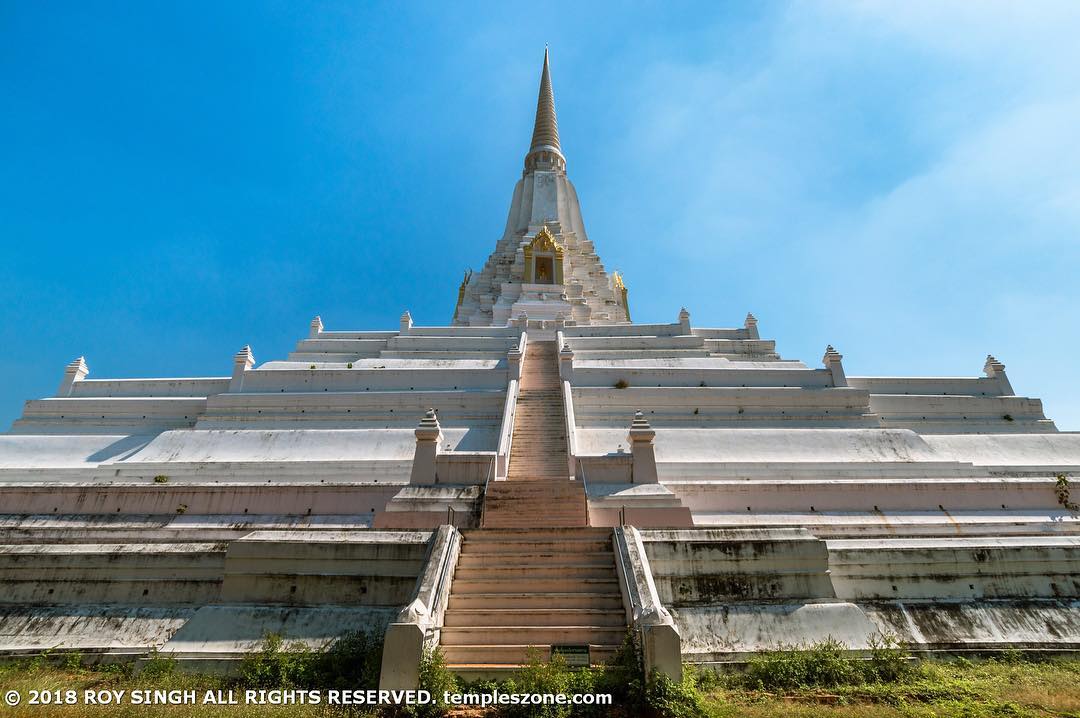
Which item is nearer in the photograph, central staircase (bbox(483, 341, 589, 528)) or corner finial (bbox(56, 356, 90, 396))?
central staircase (bbox(483, 341, 589, 528))

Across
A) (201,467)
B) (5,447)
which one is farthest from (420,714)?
(5,447)

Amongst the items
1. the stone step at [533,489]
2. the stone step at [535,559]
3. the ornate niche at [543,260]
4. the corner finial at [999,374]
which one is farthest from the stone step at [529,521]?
the ornate niche at [543,260]

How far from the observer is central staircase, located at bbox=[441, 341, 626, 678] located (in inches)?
318

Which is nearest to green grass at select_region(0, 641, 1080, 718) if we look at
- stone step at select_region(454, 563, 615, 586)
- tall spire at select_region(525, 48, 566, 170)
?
stone step at select_region(454, 563, 615, 586)

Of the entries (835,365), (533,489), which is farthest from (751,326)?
(533,489)

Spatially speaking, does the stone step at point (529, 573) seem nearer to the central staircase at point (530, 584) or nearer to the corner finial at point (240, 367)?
the central staircase at point (530, 584)

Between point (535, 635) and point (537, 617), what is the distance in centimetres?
36

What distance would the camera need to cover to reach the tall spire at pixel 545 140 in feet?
177

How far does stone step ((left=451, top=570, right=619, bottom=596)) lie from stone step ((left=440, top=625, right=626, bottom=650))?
2.85ft

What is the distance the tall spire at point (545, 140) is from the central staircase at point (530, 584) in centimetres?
4566

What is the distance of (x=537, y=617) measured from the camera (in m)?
8.57

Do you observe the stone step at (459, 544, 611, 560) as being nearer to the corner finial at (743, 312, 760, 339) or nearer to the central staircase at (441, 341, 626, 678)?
the central staircase at (441, 341, 626, 678)

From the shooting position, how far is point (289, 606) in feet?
31.5

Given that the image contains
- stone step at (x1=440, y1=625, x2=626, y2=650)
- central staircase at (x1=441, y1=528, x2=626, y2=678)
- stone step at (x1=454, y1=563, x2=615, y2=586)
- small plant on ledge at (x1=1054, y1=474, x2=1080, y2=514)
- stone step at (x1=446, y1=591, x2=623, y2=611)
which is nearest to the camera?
central staircase at (x1=441, y1=528, x2=626, y2=678)
